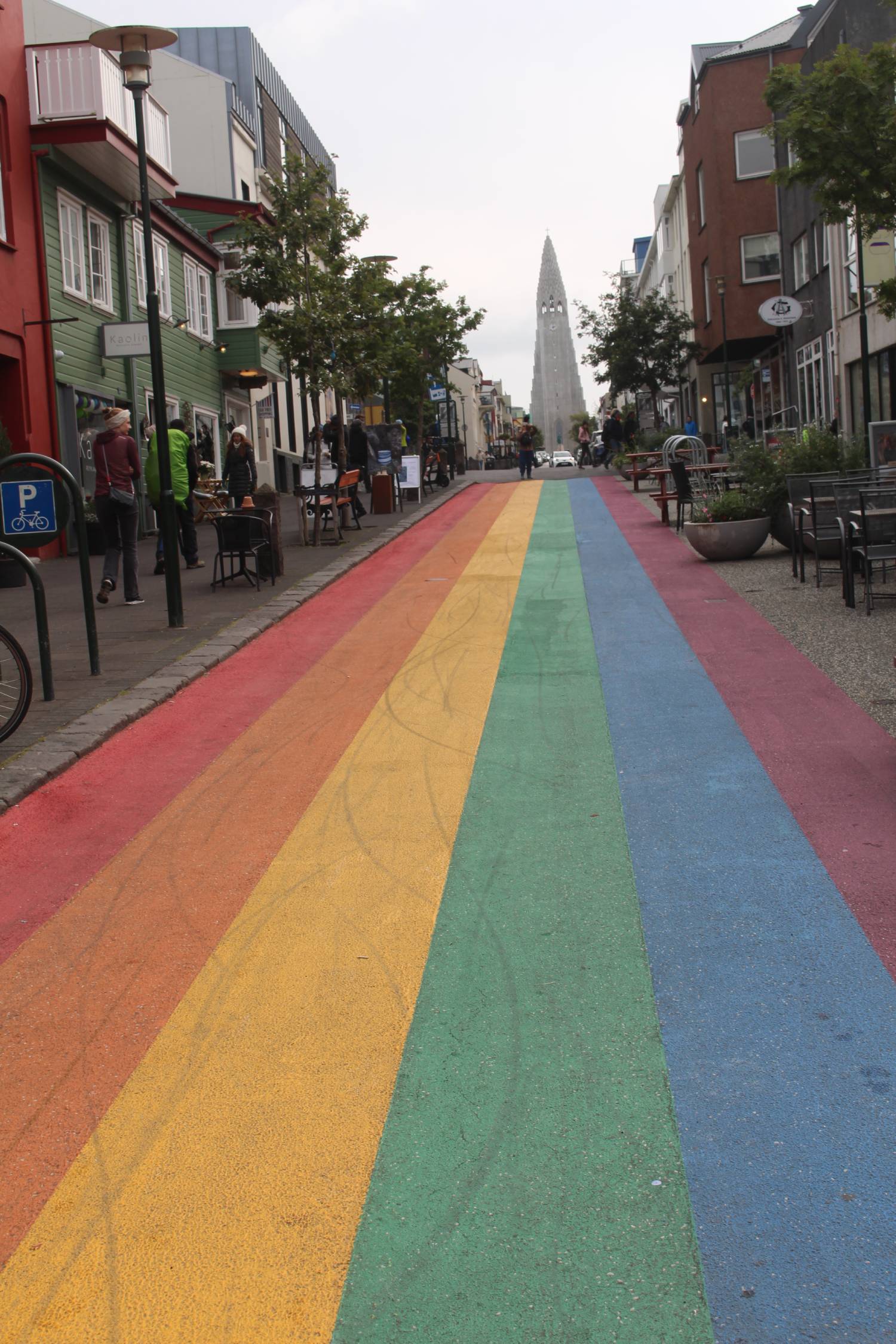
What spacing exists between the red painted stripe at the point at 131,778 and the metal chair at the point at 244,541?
268cm

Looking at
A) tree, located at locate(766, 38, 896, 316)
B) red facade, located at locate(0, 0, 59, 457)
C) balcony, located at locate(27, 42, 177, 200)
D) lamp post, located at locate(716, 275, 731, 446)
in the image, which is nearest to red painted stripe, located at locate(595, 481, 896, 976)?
tree, located at locate(766, 38, 896, 316)

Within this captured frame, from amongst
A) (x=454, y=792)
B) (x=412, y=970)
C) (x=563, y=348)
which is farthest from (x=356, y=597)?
(x=563, y=348)

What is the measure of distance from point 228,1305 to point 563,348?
572 ft

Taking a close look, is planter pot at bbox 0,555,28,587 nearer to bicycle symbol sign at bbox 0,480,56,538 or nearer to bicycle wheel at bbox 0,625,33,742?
bicycle symbol sign at bbox 0,480,56,538

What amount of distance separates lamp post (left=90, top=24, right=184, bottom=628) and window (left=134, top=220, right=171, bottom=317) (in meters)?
14.4

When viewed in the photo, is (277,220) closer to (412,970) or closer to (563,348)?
(412,970)

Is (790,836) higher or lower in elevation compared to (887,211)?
lower

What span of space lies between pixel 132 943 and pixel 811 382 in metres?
33.0

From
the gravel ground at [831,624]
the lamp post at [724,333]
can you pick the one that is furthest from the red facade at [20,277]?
the lamp post at [724,333]

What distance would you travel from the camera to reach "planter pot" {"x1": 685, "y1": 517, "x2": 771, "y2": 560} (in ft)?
48.4

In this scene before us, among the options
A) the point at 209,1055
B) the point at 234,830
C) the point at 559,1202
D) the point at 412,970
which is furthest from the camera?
the point at 234,830

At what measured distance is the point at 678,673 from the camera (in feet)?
29.7

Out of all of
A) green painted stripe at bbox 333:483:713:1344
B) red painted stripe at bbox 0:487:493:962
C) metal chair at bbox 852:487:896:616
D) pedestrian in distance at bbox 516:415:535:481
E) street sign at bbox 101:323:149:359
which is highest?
pedestrian in distance at bbox 516:415:535:481

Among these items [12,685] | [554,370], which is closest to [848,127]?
[12,685]
